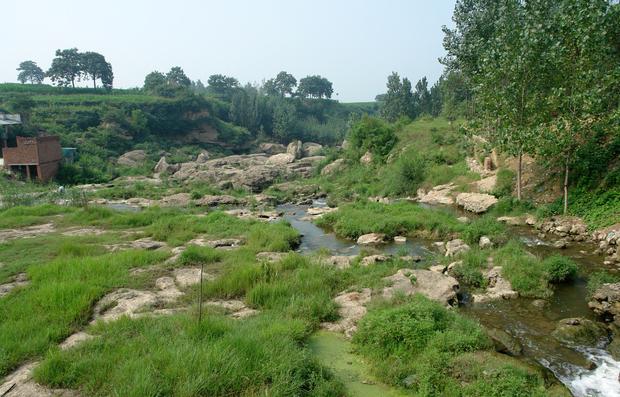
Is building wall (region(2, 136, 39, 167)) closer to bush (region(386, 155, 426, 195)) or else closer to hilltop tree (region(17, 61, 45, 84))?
bush (region(386, 155, 426, 195))

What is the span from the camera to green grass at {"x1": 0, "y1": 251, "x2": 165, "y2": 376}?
7.92m

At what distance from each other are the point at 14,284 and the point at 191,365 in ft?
25.2

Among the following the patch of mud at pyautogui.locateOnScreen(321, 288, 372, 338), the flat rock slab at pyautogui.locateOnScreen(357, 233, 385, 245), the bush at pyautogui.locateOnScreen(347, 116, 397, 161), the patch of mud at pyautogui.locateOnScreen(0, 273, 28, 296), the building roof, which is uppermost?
the building roof

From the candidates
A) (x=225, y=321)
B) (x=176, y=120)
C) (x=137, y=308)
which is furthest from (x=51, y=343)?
(x=176, y=120)

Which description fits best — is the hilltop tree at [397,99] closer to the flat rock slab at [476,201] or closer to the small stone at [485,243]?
the flat rock slab at [476,201]

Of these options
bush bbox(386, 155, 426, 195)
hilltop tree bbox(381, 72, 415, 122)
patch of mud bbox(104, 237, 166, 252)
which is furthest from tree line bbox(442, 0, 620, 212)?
hilltop tree bbox(381, 72, 415, 122)

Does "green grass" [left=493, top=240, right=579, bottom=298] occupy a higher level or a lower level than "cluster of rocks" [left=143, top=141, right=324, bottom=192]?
higher

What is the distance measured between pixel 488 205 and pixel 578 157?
494 centimetres

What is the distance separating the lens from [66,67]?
83562mm

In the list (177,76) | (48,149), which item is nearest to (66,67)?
(177,76)

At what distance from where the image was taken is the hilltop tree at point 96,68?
283ft

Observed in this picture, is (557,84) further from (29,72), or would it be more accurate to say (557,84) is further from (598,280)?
(29,72)

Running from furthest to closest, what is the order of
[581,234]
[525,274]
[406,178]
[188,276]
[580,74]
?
[406,178]
[580,74]
[581,234]
[525,274]
[188,276]

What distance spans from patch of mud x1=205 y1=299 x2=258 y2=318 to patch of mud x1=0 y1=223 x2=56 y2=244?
10930mm
